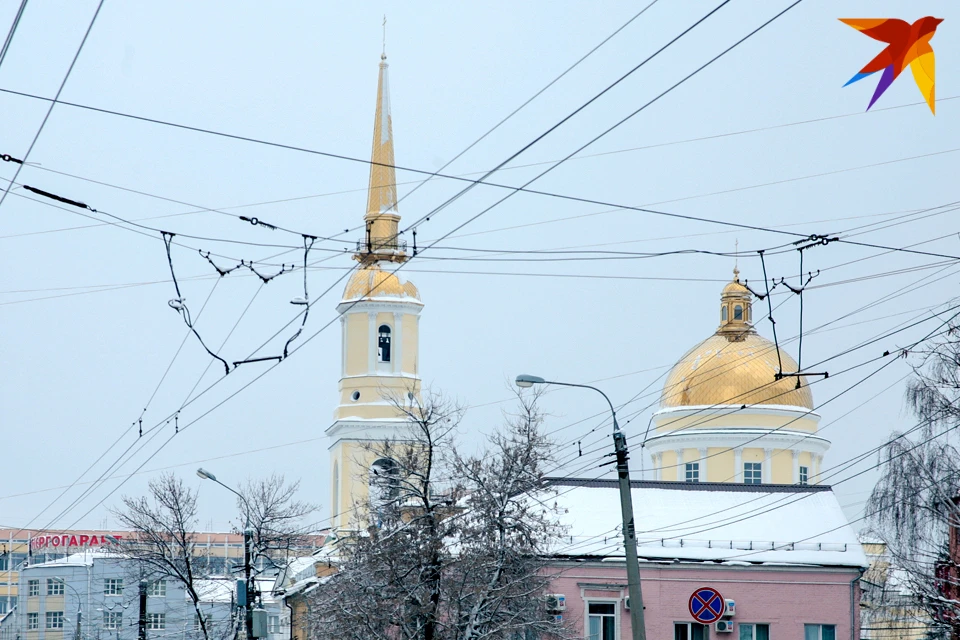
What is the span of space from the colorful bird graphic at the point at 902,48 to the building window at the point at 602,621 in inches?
1109

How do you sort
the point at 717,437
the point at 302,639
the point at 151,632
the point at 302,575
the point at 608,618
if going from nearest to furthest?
1. the point at 608,618
2. the point at 302,639
3. the point at 302,575
4. the point at 717,437
5. the point at 151,632

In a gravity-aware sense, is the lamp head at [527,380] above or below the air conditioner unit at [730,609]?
above

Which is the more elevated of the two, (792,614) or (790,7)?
(790,7)

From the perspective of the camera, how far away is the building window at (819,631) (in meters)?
40.0

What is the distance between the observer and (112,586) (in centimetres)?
9881

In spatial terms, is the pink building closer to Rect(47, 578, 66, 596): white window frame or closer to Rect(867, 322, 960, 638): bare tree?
Rect(867, 322, 960, 638): bare tree

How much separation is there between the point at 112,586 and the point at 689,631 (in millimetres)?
65306

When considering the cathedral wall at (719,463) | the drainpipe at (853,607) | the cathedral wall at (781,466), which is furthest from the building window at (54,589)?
the drainpipe at (853,607)

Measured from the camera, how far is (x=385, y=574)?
31.2m

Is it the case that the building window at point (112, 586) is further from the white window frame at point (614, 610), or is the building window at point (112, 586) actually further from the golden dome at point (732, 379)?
the white window frame at point (614, 610)

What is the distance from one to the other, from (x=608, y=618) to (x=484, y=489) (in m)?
8.88

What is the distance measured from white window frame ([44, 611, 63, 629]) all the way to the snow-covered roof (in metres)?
67.4

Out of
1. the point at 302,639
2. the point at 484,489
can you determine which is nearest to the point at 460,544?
the point at 484,489

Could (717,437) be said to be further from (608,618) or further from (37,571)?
(37,571)
